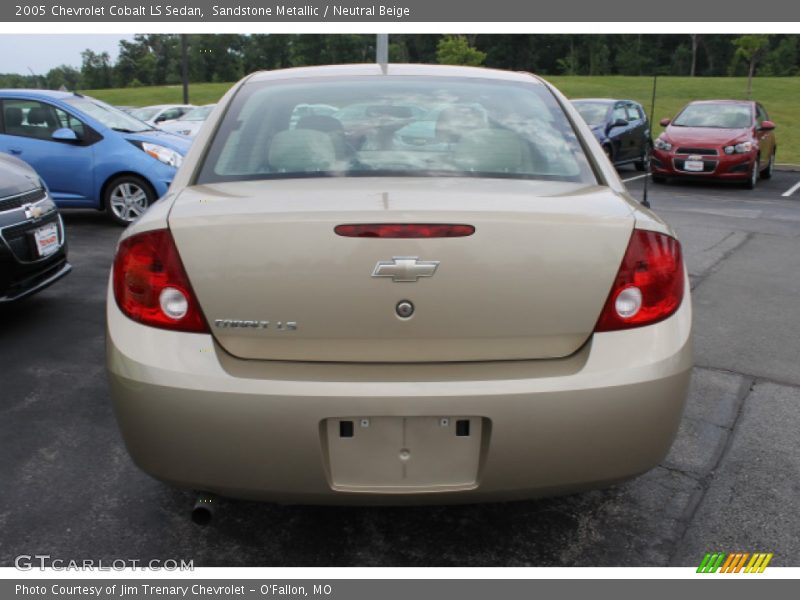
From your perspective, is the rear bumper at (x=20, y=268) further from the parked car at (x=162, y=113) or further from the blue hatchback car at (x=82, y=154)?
the parked car at (x=162, y=113)

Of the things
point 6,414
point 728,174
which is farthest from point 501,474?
point 728,174

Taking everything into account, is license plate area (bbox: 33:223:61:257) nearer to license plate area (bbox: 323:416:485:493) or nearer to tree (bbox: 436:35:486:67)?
license plate area (bbox: 323:416:485:493)

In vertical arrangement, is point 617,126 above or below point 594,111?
below

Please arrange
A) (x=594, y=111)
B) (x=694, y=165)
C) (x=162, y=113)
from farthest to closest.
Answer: (x=162, y=113)
(x=594, y=111)
(x=694, y=165)

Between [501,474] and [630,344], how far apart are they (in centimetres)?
51

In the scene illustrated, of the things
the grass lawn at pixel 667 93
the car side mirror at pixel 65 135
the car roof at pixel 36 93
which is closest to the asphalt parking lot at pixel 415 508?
the car side mirror at pixel 65 135

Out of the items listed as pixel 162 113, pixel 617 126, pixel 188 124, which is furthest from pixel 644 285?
pixel 162 113

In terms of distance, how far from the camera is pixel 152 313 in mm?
2186

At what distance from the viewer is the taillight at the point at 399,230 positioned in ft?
6.72

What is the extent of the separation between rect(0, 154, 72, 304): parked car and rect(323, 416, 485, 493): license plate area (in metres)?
3.31

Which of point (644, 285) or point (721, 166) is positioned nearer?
point (644, 285)

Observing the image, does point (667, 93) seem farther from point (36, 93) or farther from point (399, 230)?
point (399, 230)

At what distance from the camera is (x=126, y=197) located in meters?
8.64
